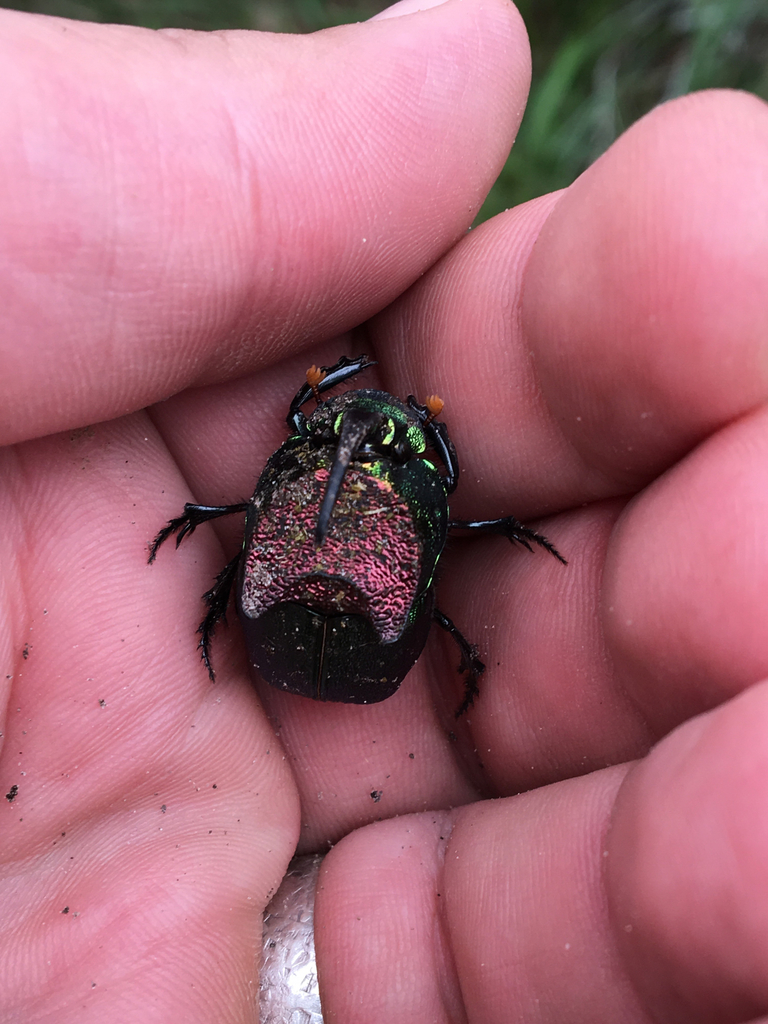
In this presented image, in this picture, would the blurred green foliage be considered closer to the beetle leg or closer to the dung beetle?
the beetle leg

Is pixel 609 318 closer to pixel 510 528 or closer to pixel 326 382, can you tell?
pixel 510 528

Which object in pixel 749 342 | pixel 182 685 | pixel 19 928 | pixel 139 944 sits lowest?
pixel 139 944

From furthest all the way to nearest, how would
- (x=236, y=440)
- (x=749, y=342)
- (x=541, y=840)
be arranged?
(x=236, y=440)
(x=541, y=840)
(x=749, y=342)

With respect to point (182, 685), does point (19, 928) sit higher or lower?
lower

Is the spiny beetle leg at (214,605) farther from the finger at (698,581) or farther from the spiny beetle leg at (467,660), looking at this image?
the finger at (698,581)

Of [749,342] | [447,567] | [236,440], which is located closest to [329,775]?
[447,567]

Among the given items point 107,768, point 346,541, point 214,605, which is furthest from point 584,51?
point 107,768

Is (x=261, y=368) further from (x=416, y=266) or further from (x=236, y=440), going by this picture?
(x=416, y=266)
